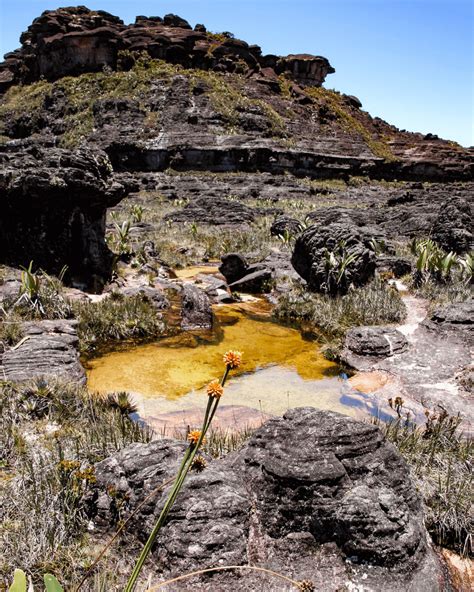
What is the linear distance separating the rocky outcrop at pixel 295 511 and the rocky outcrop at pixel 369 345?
4.50 metres

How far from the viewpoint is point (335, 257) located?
38.5 ft

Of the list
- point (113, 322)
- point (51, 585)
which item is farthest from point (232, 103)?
point (51, 585)

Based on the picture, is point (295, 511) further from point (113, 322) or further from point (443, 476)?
point (113, 322)

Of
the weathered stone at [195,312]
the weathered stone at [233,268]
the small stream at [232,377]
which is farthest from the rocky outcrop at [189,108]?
the small stream at [232,377]

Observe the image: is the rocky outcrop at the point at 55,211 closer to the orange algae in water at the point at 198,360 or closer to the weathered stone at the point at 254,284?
the weathered stone at the point at 254,284

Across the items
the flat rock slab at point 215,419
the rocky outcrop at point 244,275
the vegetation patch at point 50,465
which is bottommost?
the flat rock slab at point 215,419

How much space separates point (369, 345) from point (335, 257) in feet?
13.6

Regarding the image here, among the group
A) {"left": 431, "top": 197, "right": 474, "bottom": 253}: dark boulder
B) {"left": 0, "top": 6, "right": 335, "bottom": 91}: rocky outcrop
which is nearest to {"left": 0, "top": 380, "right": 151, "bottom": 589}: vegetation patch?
{"left": 431, "top": 197, "right": 474, "bottom": 253}: dark boulder

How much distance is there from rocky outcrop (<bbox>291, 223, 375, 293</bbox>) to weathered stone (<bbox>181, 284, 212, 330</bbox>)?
11.2 feet

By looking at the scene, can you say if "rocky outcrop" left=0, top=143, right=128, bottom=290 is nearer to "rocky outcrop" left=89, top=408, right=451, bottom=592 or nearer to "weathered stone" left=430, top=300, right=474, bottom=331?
"weathered stone" left=430, top=300, right=474, bottom=331

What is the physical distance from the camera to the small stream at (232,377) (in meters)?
6.10

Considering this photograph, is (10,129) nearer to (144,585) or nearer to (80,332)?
(80,332)

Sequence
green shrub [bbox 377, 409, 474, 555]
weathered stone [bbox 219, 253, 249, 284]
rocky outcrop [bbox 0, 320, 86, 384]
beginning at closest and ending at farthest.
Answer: green shrub [bbox 377, 409, 474, 555]
rocky outcrop [bbox 0, 320, 86, 384]
weathered stone [bbox 219, 253, 249, 284]

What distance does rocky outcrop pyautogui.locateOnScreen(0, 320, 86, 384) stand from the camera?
6.04 metres
